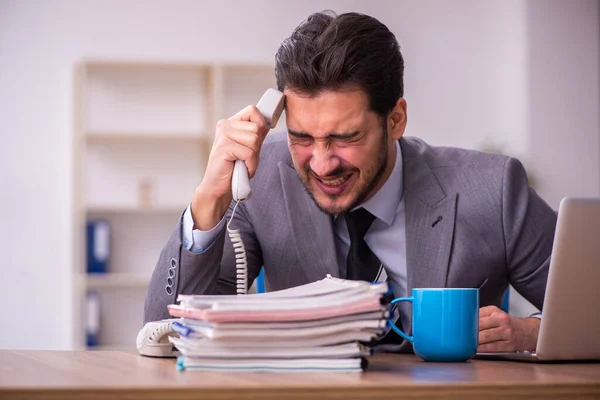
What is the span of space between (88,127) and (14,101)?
0.45 m

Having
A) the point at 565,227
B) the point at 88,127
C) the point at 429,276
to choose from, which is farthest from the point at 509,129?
the point at 565,227

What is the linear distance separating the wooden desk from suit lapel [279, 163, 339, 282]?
68cm

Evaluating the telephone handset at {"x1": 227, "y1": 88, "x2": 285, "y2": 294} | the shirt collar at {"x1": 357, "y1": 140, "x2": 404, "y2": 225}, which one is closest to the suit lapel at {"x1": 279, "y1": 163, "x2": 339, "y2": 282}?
the shirt collar at {"x1": 357, "y1": 140, "x2": 404, "y2": 225}

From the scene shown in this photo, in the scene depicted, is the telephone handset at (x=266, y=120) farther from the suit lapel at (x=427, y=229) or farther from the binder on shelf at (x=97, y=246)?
the binder on shelf at (x=97, y=246)

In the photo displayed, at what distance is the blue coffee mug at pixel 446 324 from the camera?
1.29 m

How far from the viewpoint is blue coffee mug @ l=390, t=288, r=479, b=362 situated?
129 centimetres

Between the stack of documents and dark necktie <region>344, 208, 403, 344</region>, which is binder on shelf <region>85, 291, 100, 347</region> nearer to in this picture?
dark necktie <region>344, 208, 403, 344</region>

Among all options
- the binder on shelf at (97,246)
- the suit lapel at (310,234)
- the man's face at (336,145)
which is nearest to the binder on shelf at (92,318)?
the binder on shelf at (97,246)

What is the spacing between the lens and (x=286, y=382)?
→ 0.93 m

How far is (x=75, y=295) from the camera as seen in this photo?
4316 millimetres

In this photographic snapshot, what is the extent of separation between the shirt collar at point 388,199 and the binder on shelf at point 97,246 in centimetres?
276

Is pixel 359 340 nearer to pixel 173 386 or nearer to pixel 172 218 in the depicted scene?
pixel 173 386

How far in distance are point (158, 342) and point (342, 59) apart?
0.78 m

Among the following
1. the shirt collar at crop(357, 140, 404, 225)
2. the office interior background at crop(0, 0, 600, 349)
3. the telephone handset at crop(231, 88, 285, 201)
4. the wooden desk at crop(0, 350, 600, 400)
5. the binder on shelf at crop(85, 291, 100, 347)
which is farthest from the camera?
the office interior background at crop(0, 0, 600, 349)
